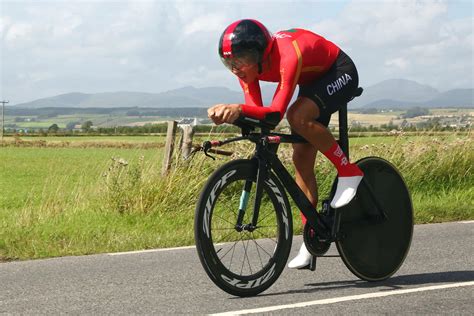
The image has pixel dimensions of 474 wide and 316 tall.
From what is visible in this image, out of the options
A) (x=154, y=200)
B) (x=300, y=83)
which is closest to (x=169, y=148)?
(x=154, y=200)

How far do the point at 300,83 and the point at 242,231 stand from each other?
1.22 meters

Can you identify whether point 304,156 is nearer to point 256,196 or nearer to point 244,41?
point 256,196

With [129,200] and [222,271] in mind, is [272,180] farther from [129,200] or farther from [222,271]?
[129,200]

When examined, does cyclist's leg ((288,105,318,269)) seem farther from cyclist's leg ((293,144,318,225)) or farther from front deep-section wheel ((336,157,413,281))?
front deep-section wheel ((336,157,413,281))

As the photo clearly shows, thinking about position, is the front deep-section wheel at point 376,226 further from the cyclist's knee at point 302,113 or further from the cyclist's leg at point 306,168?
the cyclist's knee at point 302,113

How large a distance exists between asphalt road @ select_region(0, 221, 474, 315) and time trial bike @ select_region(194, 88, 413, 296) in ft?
0.68

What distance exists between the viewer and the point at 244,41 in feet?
16.0

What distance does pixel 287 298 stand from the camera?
17.2 ft

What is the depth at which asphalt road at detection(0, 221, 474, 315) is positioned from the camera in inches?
197

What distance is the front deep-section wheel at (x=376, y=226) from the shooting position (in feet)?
18.9

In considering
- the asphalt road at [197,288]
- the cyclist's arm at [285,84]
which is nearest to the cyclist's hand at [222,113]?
the cyclist's arm at [285,84]

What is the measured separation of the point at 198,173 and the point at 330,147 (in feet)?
17.7

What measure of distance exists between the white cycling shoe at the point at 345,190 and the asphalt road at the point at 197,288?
671 mm

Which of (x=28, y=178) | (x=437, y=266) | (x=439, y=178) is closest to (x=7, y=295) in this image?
(x=437, y=266)
